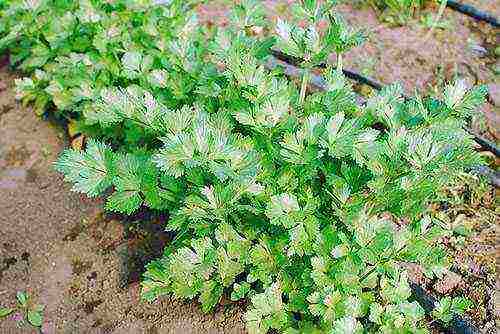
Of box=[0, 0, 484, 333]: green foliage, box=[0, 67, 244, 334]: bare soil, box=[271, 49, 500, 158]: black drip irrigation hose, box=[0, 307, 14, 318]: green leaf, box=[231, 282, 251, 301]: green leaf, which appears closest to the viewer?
box=[0, 0, 484, 333]: green foliage

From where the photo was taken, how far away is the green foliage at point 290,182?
210cm

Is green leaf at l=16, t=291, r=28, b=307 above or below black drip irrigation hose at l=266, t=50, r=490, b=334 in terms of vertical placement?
below

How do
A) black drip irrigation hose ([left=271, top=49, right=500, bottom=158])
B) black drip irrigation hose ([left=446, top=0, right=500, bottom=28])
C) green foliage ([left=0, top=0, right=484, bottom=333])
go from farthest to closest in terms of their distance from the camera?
black drip irrigation hose ([left=446, top=0, right=500, bottom=28]) → black drip irrigation hose ([left=271, top=49, right=500, bottom=158]) → green foliage ([left=0, top=0, right=484, bottom=333])

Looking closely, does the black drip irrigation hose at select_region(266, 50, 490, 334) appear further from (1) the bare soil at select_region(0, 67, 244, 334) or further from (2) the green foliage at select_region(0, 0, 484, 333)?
(1) the bare soil at select_region(0, 67, 244, 334)

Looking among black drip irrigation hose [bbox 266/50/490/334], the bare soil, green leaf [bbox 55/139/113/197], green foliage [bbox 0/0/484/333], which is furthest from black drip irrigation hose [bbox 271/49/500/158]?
the bare soil

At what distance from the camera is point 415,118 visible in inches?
89.4

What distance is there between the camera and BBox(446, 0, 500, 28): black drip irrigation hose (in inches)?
145

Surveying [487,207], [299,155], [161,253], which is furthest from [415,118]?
[161,253]

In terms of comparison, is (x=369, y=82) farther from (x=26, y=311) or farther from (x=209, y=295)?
(x=26, y=311)

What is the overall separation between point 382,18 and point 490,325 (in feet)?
6.88

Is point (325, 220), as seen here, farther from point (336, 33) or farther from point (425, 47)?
point (425, 47)

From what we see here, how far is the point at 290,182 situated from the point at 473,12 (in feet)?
6.95

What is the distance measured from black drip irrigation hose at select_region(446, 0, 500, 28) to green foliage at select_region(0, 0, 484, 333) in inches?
64.9

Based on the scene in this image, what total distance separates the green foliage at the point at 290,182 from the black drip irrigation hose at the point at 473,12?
1.65 m
